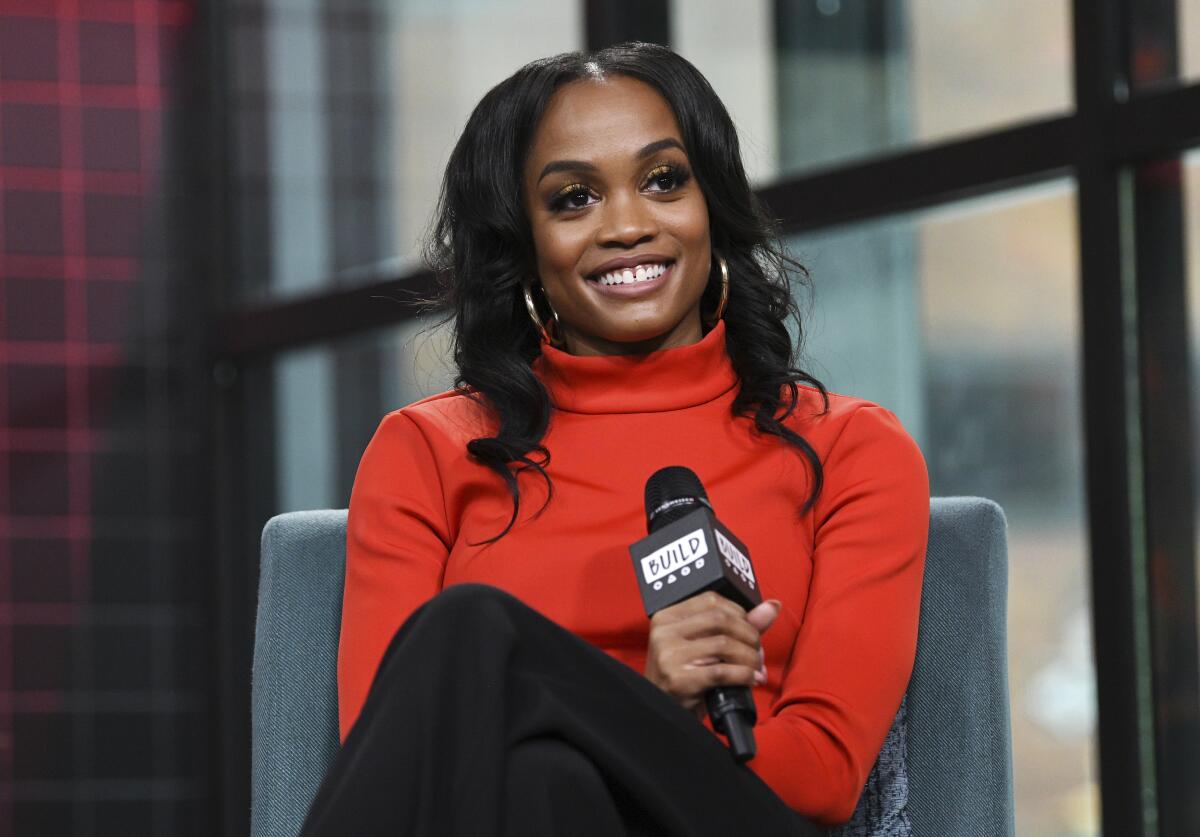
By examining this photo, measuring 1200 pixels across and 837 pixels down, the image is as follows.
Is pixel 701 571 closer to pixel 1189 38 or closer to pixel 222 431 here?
pixel 1189 38

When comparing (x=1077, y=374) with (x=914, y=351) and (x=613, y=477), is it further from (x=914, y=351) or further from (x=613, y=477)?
(x=613, y=477)

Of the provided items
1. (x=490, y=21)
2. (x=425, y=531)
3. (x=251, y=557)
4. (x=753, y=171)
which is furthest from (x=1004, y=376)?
(x=251, y=557)

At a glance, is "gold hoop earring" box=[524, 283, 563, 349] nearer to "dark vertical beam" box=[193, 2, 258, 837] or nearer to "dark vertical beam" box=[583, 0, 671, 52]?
"dark vertical beam" box=[583, 0, 671, 52]

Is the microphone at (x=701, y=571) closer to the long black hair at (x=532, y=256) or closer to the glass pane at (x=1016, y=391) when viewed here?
the long black hair at (x=532, y=256)

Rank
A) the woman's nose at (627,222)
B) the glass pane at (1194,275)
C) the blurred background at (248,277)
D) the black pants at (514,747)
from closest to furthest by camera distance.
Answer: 1. the black pants at (514,747)
2. the woman's nose at (627,222)
3. the glass pane at (1194,275)
4. the blurred background at (248,277)

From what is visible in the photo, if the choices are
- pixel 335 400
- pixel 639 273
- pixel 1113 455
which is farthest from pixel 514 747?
pixel 335 400

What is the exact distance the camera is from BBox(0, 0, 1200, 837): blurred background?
2789mm

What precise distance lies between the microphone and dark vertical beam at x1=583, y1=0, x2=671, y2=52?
2.15m

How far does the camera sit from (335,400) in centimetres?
398

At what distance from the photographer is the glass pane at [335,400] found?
12.5ft

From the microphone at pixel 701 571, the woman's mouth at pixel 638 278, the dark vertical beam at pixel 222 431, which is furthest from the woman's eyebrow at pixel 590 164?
the dark vertical beam at pixel 222 431

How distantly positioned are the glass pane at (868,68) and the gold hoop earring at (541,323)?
1.10 metres

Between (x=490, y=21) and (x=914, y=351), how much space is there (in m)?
1.44

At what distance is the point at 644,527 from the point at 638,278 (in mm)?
260
